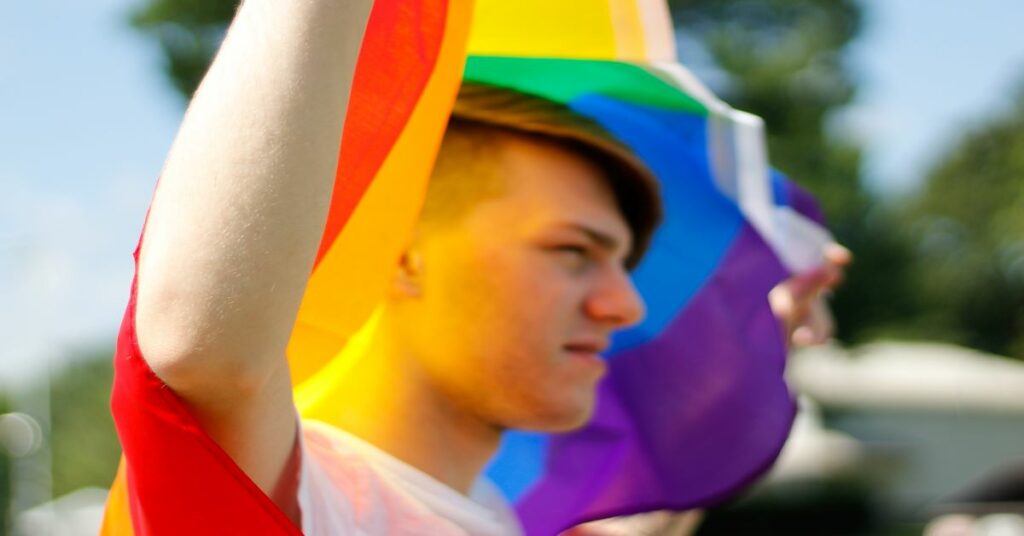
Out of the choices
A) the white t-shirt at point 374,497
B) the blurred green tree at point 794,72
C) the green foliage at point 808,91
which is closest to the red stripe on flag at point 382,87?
the white t-shirt at point 374,497

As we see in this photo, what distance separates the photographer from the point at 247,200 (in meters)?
1.01

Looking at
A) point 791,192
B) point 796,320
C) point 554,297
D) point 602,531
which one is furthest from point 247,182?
point 791,192

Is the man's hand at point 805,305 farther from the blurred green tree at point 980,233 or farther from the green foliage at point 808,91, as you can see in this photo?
the blurred green tree at point 980,233

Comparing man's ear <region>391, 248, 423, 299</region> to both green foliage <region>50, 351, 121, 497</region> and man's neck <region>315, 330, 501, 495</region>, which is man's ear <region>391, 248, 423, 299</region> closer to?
man's neck <region>315, 330, 501, 495</region>

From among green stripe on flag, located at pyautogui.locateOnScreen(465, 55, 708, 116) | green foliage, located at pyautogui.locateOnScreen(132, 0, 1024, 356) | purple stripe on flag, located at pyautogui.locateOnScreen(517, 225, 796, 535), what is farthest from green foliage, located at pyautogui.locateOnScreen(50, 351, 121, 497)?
green stripe on flag, located at pyautogui.locateOnScreen(465, 55, 708, 116)

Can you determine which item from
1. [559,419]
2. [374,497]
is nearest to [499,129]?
[559,419]

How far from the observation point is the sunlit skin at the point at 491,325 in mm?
1866

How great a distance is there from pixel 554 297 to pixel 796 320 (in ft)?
5.33

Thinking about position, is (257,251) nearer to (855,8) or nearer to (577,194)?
(577,194)

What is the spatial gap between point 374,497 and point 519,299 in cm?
35

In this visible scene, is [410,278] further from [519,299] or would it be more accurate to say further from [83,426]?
[83,426]

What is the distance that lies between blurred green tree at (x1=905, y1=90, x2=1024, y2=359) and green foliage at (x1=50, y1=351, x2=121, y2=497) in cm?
1853

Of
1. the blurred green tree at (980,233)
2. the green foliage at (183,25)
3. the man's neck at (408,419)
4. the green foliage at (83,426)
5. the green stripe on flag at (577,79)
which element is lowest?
the green foliage at (83,426)

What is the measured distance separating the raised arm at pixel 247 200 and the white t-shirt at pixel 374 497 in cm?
40
